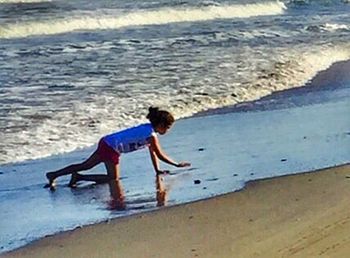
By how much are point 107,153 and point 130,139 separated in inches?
10.0

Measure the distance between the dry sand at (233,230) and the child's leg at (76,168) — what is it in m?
1.45

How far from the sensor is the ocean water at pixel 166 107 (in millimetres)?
7223

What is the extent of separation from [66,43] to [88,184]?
15013 mm

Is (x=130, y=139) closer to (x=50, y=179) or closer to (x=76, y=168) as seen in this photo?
(x=76, y=168)

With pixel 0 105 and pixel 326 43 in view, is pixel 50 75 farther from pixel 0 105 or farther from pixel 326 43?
pixel 326 43

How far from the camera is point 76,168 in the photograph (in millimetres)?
7848

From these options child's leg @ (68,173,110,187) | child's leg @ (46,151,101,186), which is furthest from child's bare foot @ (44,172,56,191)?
child's leg @ (68,173,110,187)

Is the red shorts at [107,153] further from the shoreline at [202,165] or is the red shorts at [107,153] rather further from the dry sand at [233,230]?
the dry sand at [233,230]

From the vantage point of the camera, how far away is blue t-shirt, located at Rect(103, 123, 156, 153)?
806 centimetres

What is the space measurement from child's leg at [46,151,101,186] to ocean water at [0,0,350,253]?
10 centimetres

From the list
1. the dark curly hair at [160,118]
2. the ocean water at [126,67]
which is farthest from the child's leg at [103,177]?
the ocean water at [126,67]

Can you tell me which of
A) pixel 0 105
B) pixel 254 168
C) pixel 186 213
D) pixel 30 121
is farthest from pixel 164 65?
pixel 186 213

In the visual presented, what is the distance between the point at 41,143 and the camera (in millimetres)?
9148

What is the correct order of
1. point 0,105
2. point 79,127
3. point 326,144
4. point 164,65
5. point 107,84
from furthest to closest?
point 164,65
point 107,84
point 0,105
point 79,127
point 326,144
